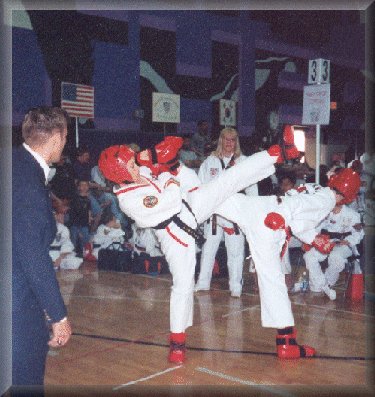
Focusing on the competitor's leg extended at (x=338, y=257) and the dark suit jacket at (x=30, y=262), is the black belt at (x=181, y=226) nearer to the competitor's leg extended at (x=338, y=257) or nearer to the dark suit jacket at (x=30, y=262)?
the dark suit jacket at (x=30, y=262)

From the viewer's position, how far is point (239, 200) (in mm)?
4992

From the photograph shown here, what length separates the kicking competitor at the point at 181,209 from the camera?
14.6 feet

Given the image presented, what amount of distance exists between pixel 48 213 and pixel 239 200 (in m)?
2.68

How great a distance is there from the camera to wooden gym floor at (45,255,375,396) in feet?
13.7

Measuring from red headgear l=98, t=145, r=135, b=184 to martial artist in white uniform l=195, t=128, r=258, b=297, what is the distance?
2500 mm

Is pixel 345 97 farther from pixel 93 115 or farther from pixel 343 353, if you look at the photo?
pixel 343 353

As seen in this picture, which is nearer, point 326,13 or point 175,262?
point 175,262

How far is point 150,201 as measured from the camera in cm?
436

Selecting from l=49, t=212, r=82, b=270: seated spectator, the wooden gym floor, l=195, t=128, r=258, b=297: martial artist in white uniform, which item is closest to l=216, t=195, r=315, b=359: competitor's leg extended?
the wooden gym floor

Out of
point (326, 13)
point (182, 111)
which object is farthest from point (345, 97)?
point (182, 111)

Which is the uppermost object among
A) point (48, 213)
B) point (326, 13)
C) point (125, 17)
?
point (326, 13)

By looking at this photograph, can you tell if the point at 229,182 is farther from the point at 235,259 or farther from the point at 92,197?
the point at 92,197

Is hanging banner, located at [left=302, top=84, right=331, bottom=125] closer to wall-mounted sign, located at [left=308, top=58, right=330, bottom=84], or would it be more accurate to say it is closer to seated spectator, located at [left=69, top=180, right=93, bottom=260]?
wall-mounted sign, located at [left=308, top=58, right=330, bottom=84]

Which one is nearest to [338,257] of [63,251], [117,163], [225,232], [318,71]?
[225,232]
